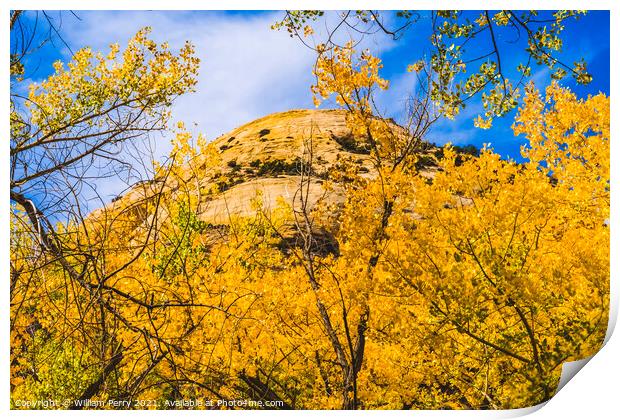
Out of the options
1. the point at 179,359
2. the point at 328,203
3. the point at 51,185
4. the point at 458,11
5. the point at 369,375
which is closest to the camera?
the point at 51,185

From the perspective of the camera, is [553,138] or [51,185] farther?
[553,138]

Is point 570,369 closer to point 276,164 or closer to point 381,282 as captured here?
point 381,282

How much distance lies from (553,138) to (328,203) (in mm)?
2025

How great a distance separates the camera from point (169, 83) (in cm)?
387

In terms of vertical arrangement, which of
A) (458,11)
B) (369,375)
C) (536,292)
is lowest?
(369,375)

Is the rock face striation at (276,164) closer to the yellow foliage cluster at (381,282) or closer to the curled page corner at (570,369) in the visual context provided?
the yellow foliage cluster at (381,282)

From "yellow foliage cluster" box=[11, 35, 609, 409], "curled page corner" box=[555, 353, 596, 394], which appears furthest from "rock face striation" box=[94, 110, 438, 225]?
"curled page corner" box=[555, 353, 596, 394]

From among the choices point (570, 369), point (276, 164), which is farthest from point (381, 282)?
point (570, 369)

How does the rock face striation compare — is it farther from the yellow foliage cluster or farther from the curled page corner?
the curled page corner

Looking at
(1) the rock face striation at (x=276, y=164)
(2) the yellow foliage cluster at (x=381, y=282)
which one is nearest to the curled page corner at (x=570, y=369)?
(2) the yellow foliage cluster at (x=381, y=282)

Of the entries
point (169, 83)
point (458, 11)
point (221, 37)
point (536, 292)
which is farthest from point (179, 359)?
point (458, 11)

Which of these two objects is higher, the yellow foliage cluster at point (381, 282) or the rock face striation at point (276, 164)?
the rock face striation at point (276, 164)

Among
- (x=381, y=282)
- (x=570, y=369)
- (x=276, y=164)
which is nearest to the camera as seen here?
(x=570, y=369)
